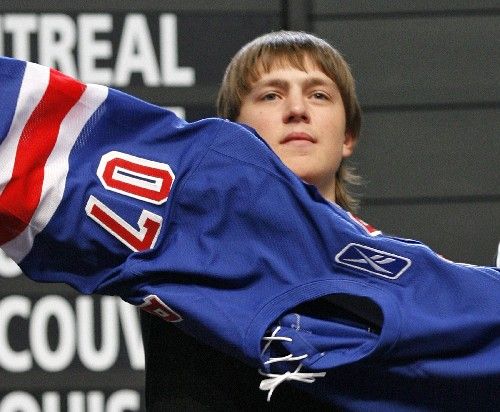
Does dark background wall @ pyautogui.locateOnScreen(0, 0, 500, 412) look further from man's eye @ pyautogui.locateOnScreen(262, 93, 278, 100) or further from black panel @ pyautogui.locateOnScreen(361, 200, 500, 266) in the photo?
man's eye @ pyautogui.locateOnScreen(262, 93, 278, 100)

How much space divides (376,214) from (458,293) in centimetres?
104

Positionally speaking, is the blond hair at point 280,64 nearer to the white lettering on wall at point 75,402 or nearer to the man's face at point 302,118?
the man's face at point 302,118

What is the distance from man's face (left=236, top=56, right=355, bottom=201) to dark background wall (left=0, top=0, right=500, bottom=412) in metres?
0.74

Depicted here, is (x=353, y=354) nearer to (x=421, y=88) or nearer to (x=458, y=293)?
(x=458, y=293)

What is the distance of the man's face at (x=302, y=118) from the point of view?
1.40 meters

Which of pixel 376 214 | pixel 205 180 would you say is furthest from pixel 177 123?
pixel 376 214

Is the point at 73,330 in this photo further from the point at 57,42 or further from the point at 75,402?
the point at 57,42

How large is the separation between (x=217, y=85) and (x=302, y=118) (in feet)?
2.66

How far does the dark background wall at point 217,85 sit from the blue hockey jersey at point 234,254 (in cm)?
101

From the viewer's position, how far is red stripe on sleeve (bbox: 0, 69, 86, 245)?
115cm

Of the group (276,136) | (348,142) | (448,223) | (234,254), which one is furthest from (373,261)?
(448,223)

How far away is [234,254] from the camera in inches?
45.9

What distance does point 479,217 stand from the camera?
2.22 meters

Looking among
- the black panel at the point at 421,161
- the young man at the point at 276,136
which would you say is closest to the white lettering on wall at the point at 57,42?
the black panel at the point at 421,161
